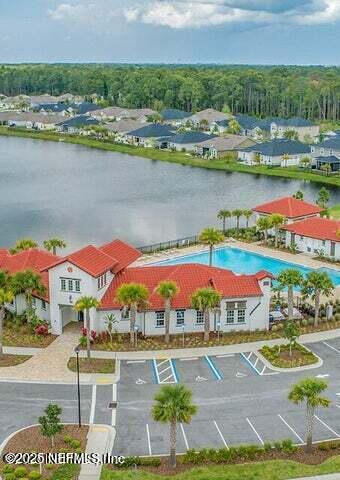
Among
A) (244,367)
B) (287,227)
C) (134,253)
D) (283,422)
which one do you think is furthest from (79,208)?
(283,422)

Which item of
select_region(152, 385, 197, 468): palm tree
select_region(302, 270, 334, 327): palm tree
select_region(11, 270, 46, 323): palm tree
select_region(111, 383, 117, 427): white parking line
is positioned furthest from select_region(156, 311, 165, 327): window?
select_region(152, 385, 197, 468): palm tree

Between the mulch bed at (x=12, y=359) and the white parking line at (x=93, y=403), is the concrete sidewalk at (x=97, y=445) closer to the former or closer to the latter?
the white parking line at (x=93, y=403)

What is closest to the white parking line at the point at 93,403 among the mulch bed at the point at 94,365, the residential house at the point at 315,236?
the mulch bed at the point at 94,365

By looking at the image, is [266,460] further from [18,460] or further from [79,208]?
[79,208]

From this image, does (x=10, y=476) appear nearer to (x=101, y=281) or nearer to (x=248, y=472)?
(x=248, y=472)

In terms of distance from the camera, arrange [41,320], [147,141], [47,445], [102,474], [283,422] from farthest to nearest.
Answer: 1. [147,141]
2. [41,320]
3. [283,422]
4. [47,445]
5. [102,474]

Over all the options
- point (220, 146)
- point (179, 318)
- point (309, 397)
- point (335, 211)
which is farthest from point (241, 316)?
point (220, 146)
